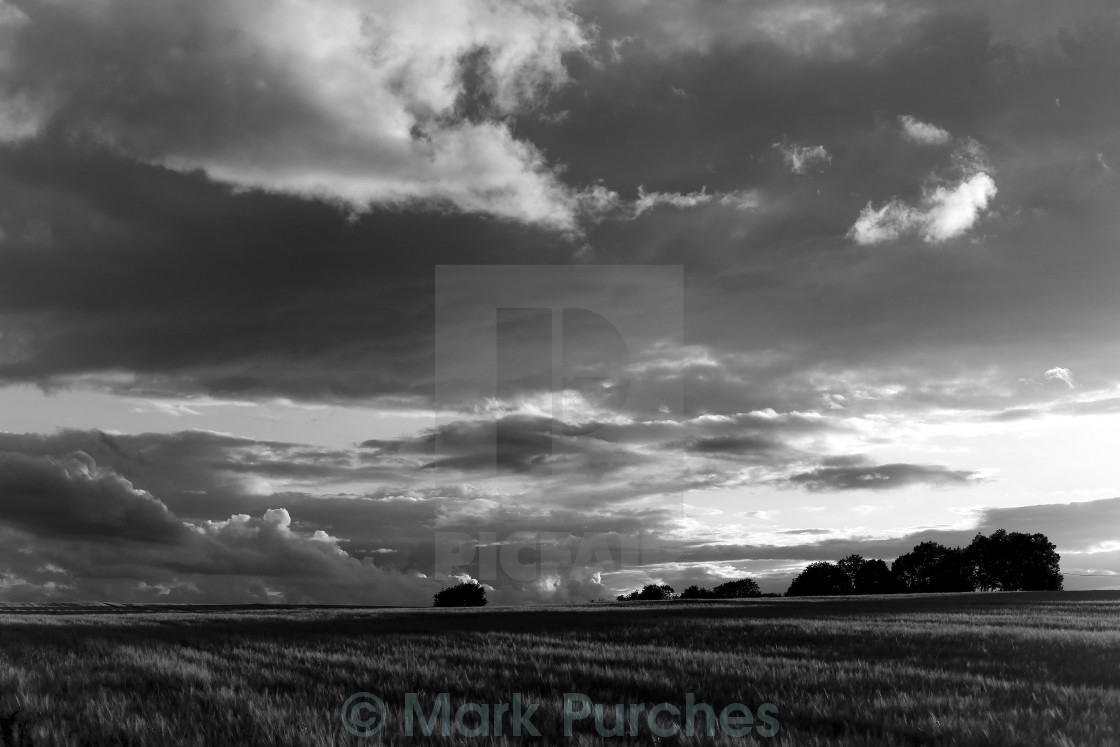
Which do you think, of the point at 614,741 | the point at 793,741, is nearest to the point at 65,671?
the point at 614,741

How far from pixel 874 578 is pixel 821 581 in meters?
9.60

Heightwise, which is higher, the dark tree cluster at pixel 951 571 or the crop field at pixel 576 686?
the crop field at pixel 576 686

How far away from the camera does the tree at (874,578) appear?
5817 inches

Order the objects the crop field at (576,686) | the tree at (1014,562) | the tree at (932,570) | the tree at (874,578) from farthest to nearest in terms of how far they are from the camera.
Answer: the tree at (874,578) < the tree at (932,570) < the tree at (1014,562) < the crop field at (576,686)

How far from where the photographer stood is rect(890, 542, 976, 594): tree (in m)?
138

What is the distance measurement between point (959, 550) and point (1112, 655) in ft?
454

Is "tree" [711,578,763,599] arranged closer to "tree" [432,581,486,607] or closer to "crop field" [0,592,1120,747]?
"tree" [432,581,486,607]

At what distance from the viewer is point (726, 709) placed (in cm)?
1060

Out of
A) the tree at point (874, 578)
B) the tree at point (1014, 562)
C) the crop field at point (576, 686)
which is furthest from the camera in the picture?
the tree at point (874, 578)

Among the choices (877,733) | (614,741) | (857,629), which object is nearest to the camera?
(614,741)

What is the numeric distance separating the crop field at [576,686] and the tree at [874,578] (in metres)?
135

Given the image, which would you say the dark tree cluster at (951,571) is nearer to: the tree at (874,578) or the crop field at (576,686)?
the tree at (874,578)

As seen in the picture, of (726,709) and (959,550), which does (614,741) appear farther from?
(959,550)

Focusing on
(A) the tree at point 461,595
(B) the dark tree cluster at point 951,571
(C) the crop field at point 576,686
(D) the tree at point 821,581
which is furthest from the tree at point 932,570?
(C) the crop field at point 576,686
